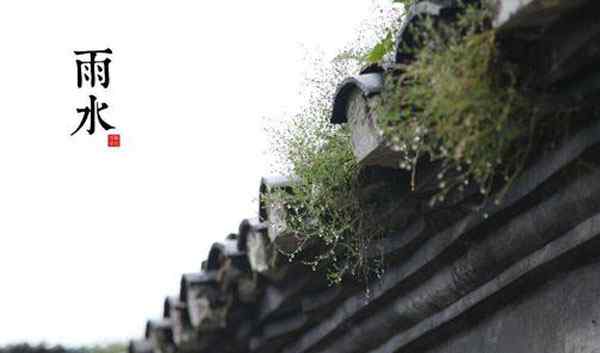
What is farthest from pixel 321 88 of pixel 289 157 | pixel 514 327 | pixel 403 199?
pixel 514 327

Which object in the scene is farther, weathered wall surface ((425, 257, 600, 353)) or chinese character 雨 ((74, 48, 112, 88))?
chinese character 雨 ((74, 48, 112, 88))

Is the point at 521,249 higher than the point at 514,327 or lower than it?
higher

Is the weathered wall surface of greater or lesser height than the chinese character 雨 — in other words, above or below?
below

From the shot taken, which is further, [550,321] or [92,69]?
[92,69]

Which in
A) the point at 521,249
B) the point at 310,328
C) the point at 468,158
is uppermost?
the point at 468,158

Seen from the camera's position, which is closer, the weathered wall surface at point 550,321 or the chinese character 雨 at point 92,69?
the weathered wall surface at point 550,321

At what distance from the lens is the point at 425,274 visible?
373 centimetres

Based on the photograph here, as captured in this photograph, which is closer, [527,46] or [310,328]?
[527,46]

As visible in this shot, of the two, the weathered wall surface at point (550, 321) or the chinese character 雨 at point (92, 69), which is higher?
the chinese character 雨 at point (92, 69)

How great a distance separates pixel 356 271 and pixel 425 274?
423 mm

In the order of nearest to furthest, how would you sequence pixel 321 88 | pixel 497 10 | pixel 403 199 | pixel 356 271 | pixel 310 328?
1. pixel 497 10
2. pixel 403 199
3. pixel 321 88
4. pixel 356 271
5. pixel 310 328

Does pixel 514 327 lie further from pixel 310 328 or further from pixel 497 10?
pixel 310 328

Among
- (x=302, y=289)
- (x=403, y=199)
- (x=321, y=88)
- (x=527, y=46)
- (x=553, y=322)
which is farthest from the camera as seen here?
(x=302, y=289)

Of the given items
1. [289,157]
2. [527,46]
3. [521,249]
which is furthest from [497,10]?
[289,157]
